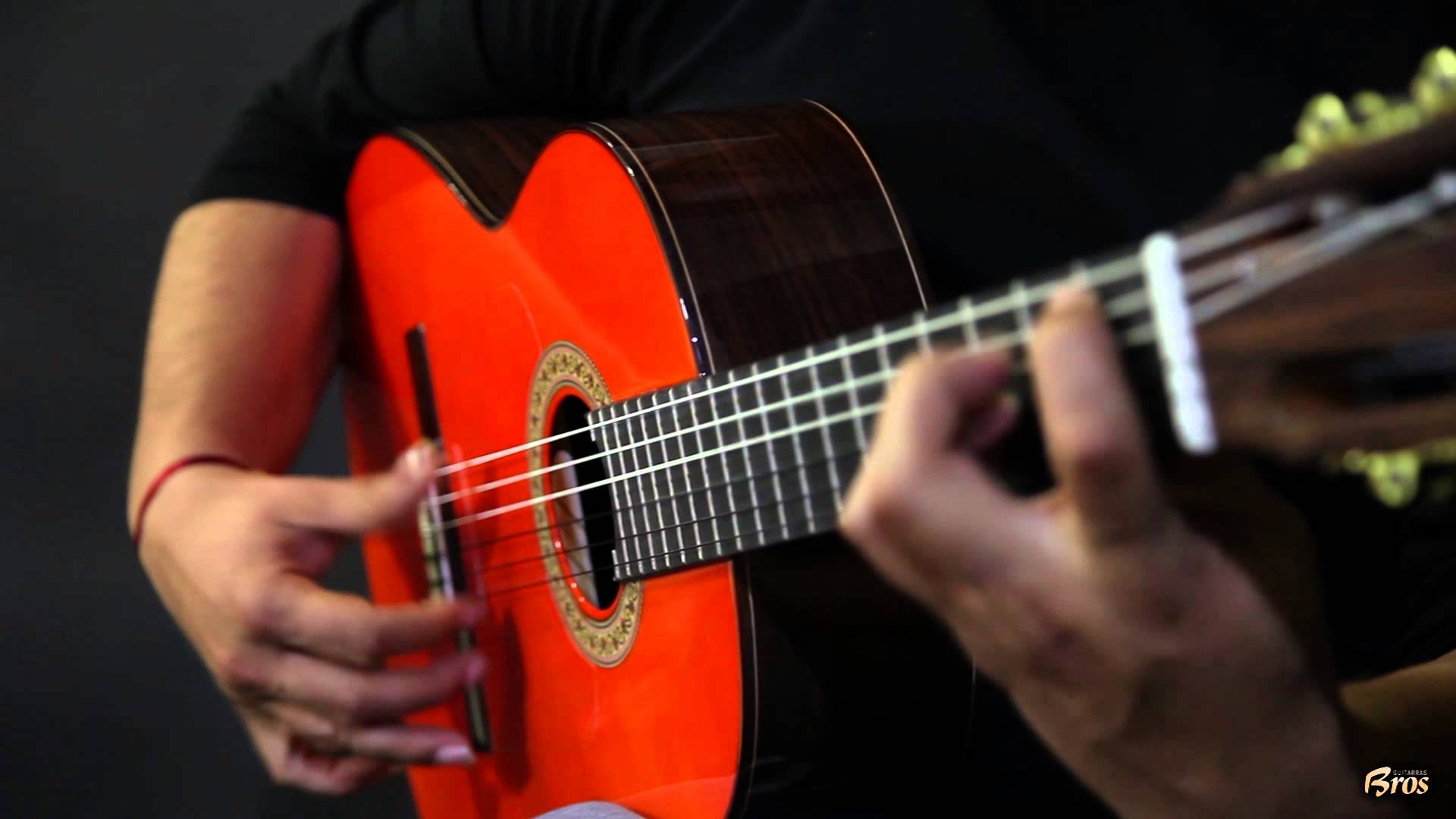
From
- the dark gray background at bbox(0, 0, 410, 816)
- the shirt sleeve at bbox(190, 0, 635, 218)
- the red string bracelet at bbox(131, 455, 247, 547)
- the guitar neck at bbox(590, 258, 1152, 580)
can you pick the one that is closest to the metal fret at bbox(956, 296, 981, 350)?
the guitar neck at bbox(590, 258, 1152, 580)

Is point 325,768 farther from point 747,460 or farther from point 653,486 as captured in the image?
point 747,460

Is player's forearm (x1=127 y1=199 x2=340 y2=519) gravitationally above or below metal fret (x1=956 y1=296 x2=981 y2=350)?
above

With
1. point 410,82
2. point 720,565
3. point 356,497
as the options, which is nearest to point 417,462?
point 356,497

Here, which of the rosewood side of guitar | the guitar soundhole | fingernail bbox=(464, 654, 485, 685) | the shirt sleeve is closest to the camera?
the rosewood side of guitar

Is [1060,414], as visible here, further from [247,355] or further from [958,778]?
[247,355]

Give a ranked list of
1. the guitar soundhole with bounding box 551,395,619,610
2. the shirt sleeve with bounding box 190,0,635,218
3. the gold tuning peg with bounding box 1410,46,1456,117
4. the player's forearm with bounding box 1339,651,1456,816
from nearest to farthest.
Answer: the gold tuning peg with bounding box 1410,46,1456,117, the player's forearm with bounding box 1339,651,1456,816, the guitar soundhole with bounding box 551,395,619,610, the shirt sleeve with bounding box 190,0,635,218

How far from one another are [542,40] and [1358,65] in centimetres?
71

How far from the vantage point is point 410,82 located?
1.17 metres

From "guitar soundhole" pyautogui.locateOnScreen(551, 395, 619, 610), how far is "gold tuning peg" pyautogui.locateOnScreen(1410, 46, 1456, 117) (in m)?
0.54

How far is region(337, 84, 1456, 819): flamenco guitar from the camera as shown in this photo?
39 cm

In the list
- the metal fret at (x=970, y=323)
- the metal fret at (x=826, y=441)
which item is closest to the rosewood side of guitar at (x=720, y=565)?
the metal fret at (x=826, y=441)

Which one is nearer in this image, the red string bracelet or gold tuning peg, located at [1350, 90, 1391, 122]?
gold tuning peg, located at [1350, 90, 1391, 122]
